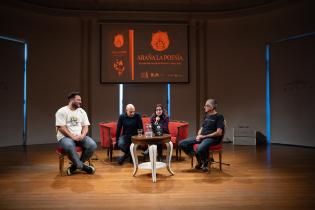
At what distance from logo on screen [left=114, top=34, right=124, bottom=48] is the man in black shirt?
13.9ft

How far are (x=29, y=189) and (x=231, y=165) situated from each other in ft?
10.0

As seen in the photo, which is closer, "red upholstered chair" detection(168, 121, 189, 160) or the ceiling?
"red upholstered chair" detection(168, 121, 189, 160)

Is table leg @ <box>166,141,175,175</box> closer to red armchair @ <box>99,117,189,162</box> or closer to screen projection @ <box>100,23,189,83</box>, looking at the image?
red armchair @ <box>99,117,189,162</box>

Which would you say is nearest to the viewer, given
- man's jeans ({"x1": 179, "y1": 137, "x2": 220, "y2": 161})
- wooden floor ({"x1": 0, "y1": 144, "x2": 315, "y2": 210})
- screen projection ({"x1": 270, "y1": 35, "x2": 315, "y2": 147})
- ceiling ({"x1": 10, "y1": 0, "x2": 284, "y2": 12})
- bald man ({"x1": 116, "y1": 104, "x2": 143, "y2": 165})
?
wooden floor ({"x1": 0, "y1": 144, "x2": 315, "y2": 210})

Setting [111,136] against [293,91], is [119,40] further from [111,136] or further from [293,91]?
[293,91]

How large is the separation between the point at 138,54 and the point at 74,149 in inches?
171

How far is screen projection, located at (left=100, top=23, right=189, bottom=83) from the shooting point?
321 inches

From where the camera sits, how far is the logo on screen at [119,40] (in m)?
8.16

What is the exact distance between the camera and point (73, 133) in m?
4.54

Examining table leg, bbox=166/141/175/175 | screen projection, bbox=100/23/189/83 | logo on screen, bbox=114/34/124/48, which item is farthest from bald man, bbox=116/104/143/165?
logo on screen, bbox=114/34/124/48

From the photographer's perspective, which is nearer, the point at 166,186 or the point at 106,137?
the point at 166,186

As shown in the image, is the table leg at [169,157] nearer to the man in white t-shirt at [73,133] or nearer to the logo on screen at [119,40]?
the man in white t-shirt at [73,133]

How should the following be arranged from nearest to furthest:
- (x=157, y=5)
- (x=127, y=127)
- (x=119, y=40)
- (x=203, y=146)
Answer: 1. (x=203, y=146)
2. (x=127, y=127)
3. (x=119, y=40)
4. (x=157, y=5)

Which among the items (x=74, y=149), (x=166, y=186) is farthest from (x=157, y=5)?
(x=166, y=186)
